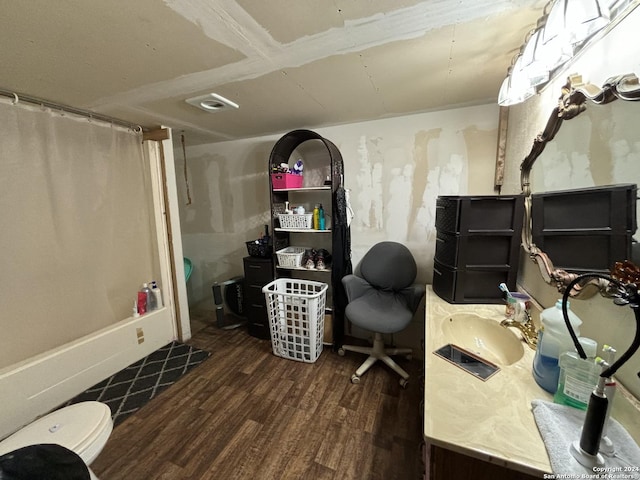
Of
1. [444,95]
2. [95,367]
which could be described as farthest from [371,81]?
[95,367]

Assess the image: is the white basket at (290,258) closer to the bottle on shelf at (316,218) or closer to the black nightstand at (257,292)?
the black nightstand at (257,292)

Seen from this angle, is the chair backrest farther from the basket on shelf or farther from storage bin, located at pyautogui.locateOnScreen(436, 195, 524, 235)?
the basket on shelf

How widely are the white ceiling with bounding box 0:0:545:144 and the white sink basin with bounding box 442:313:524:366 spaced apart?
133 centimetres

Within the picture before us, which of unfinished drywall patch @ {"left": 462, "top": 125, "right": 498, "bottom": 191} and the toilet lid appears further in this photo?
unfinished drywall patch @ {"left": 462, "top": 125, "right": 498, "bottom": 191}

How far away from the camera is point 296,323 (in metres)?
2.14

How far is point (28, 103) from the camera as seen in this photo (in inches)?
60.9

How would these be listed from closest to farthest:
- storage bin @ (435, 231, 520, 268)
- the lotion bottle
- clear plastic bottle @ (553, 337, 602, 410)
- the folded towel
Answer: the folded towel < clear plastic bottle @ (553, 337, 602, 410) < storage bin @ (435, 231, 520, 268) < the lotion bottle

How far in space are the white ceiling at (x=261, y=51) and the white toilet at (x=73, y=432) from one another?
63.7 inches

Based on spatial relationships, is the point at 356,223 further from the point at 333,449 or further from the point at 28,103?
the point at 28,103

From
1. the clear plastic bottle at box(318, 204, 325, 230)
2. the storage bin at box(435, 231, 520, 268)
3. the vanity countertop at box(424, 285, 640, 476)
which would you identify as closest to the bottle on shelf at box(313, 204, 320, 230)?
the clear plastic bottle at box(318, 204, 325, 230)

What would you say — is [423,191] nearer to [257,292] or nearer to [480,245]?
[480,245]

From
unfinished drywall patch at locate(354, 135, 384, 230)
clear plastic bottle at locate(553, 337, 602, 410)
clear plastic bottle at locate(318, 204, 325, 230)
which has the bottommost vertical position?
clear plastic bottle at locate(553, 337, 602, 410)

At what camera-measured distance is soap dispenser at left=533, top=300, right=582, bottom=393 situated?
0.76 meters

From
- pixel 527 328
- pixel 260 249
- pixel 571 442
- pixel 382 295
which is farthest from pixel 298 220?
pixel 571 442
